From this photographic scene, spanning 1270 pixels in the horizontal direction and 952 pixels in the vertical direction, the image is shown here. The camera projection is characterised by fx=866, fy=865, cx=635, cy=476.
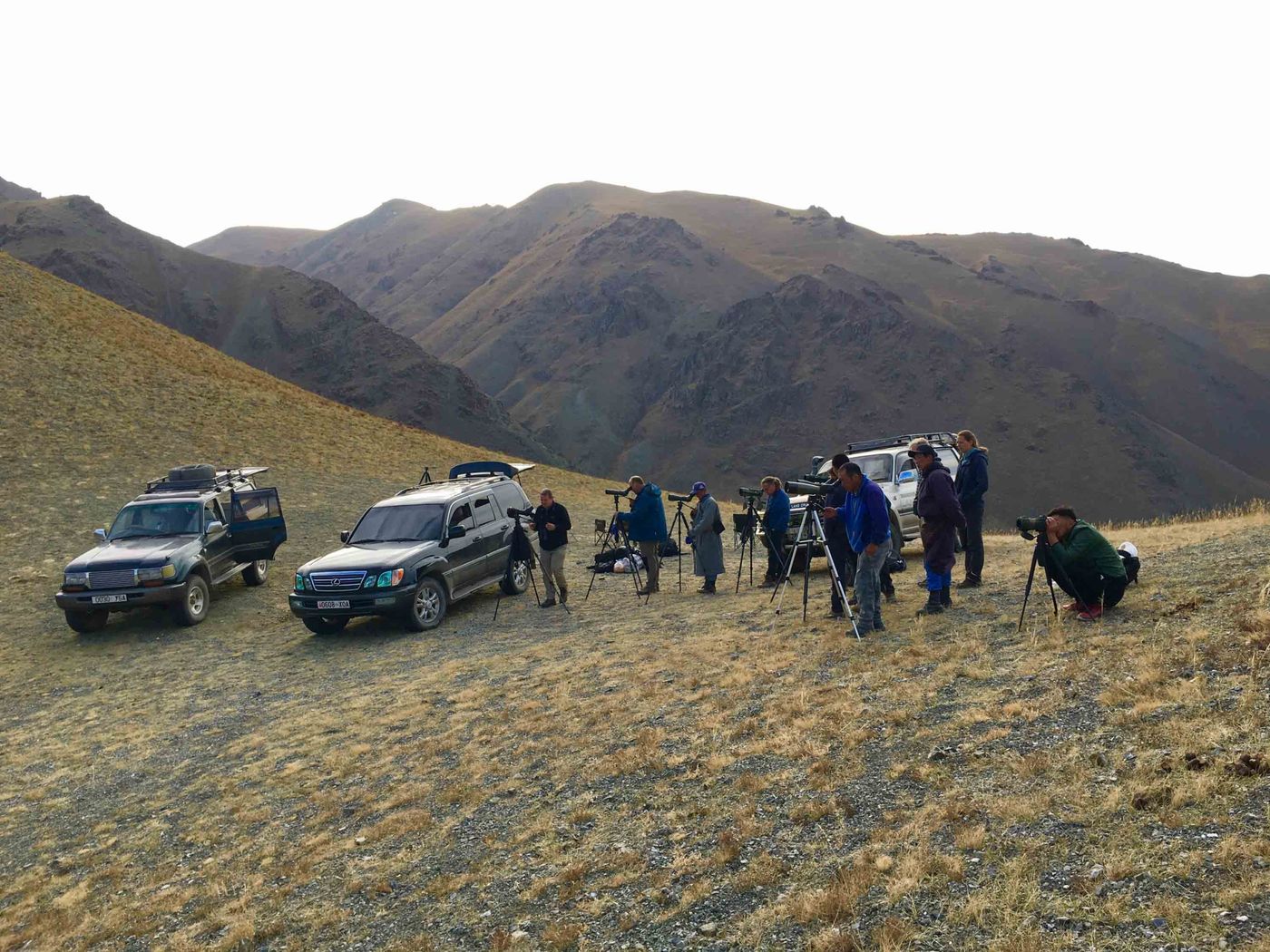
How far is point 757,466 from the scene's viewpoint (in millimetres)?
101375

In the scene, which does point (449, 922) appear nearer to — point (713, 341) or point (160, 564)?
point (160, 564)

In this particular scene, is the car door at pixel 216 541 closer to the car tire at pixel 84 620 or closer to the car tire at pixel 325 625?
the car tire at pixel 84 620

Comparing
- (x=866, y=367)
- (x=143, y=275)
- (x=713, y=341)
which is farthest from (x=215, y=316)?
(x=866, y=367)

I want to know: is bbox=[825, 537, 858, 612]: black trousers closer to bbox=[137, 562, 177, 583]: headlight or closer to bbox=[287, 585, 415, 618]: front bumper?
bbox=[287, 585, 415, 618]: front bumper

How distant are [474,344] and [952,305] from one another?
77.8 metres

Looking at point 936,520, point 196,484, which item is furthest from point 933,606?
point 196,484

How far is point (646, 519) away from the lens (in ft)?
49.7

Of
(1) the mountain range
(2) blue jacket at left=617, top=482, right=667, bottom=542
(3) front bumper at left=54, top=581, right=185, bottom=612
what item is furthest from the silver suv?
(1) the mountain range

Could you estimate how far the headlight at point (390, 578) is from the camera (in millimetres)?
13500

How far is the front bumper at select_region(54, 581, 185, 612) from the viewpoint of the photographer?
48.5ft

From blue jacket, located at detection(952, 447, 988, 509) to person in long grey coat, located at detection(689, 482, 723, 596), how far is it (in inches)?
163

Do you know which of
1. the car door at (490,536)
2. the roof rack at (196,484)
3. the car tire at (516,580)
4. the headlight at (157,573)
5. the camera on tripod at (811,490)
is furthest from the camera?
the roof rack at (196,484)

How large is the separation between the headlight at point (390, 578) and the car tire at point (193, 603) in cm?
444

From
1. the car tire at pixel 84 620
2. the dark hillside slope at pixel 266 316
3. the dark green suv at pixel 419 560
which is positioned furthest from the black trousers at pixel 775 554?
the dark hillside slope at pixel 266 316
